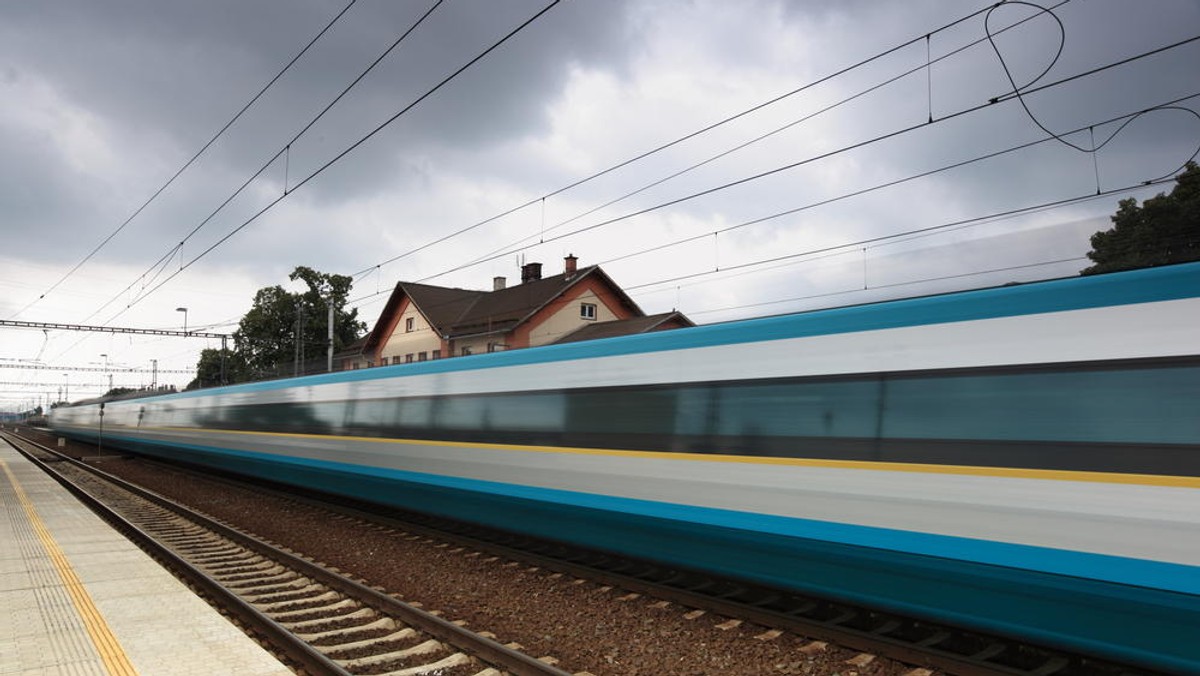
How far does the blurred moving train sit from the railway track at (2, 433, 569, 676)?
2.09m

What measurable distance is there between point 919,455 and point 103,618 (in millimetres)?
6486

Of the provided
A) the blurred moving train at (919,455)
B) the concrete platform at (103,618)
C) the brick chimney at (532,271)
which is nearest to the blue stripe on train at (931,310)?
the blurred moving train at (919,455)

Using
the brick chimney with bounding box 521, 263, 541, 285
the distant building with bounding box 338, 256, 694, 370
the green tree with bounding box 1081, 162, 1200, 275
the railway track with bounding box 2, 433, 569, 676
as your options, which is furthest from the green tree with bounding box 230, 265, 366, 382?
the green tree with bounding box 1081, 162, 1200, 275

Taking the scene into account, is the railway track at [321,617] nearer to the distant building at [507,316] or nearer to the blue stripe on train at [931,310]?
the blue stripe on train at [931,310]

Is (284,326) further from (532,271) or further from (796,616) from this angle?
(796,616)

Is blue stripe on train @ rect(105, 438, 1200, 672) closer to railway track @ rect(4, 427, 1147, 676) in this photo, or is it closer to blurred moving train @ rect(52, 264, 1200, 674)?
blurred moving train @ rect(52, 264, 1200, 674)

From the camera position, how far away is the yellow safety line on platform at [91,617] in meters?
4.96

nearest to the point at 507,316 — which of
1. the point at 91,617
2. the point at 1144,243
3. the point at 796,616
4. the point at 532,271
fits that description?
the point at 532,271

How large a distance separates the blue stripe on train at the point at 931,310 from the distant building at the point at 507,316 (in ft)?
69.4

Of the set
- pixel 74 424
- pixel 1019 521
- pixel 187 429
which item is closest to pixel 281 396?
pixel 187 429

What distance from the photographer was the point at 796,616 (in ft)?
20.4

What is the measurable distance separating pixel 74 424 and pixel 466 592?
47909mm

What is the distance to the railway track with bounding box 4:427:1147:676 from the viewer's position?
502 centimetres

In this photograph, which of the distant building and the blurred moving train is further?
the distant building
